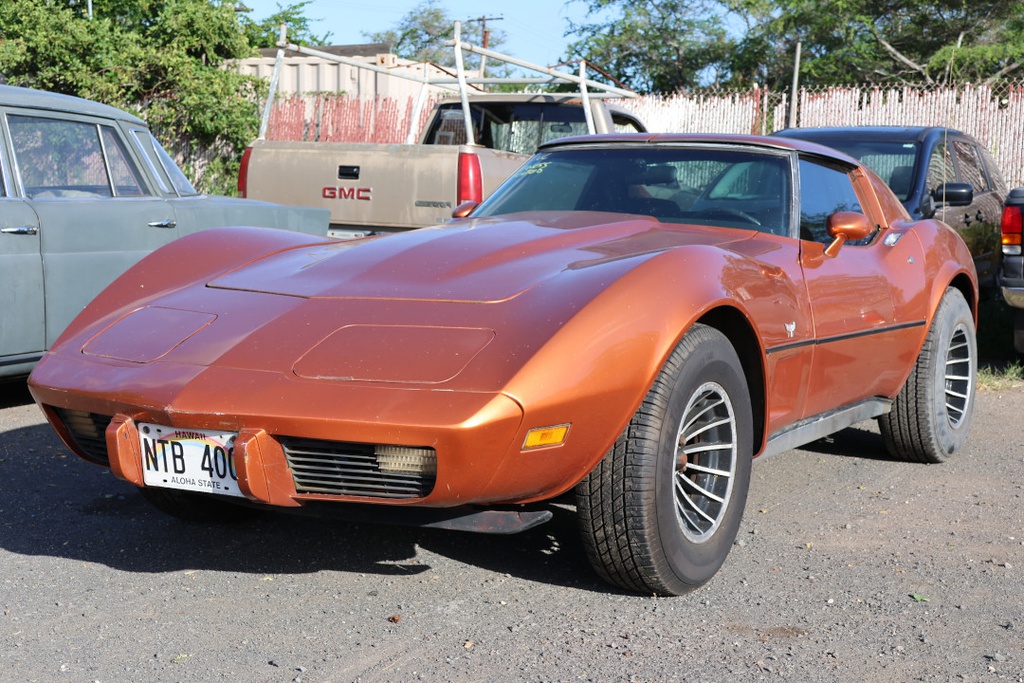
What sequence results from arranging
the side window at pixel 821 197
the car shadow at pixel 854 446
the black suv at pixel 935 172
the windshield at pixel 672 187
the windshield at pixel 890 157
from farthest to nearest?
the windshield at pixel 890 157
the black suv at pixel 935 172
the car shadow at pixel 854 446
the side window at pixel 821 197
the windshield at pixel 672 187

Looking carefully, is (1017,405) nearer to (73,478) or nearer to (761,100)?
(73,478)

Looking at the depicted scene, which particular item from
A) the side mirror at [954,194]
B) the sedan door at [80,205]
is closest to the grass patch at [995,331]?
the side mirror at [954,194]

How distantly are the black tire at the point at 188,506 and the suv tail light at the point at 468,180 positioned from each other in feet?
16.4

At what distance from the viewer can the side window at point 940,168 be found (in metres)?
8.27

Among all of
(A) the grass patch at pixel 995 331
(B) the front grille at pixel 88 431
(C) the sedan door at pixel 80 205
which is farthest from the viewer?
(A) the grass patch at pixel 995 331

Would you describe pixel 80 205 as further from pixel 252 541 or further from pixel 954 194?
pixel 954 194

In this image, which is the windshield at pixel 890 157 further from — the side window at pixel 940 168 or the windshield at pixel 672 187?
the windshield at pixel 672 187

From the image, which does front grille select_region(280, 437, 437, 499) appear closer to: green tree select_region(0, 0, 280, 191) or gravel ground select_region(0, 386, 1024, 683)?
gravel ground select_region(0, 386, 1024, 683)

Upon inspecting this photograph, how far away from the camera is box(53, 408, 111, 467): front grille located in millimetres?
3371

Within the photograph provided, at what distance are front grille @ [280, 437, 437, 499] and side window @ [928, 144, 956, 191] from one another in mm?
6231

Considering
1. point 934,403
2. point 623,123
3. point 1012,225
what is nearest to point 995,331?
point 1012,225

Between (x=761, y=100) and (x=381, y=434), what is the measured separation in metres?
14.6

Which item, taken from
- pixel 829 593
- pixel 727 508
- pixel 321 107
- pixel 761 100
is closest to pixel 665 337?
pixel 727 508

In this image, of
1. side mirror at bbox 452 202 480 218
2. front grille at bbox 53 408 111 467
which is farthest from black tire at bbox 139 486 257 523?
side mirror at bbox 452 202 480 218
